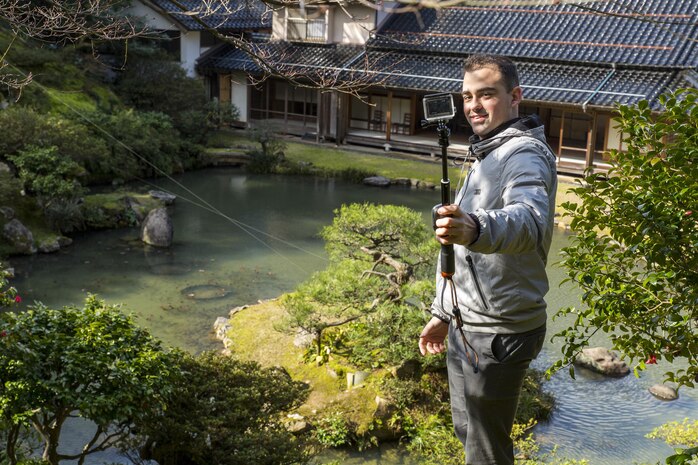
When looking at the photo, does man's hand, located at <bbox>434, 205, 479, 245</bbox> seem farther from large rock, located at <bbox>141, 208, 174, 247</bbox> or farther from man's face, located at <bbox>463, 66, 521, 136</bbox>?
large rock, located at <bbox>141, 208, 174, 247</bbox>

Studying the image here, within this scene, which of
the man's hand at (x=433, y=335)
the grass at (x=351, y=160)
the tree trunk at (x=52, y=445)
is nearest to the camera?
the man's hand at (x=433, y=335)

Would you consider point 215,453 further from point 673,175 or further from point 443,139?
point 443,139

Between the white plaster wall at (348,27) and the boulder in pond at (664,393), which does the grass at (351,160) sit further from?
the boulder in pond at (664,393)

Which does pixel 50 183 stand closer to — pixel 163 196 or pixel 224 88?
pixel 163 196

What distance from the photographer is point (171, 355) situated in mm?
5844

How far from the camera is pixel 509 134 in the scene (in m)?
2.73

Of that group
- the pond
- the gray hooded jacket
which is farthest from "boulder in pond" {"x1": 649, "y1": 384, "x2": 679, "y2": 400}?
the gray hooded jacket

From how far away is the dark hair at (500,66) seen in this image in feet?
9.01

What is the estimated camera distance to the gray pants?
277 centimetres

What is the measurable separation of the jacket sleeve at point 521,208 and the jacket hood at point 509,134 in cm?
8

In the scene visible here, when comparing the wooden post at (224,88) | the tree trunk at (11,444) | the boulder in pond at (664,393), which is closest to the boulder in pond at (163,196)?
Result: the wooden post at (224,88)

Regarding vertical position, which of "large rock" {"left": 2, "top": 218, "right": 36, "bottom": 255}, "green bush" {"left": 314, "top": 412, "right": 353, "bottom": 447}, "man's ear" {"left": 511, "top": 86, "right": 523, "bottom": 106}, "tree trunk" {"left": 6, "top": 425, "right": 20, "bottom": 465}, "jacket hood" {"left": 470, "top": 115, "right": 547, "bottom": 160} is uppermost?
"man's ear" {"left": 511, "top": 86, "right": 523, "bottom": 106}

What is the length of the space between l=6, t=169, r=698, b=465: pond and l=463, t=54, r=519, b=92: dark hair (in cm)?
549

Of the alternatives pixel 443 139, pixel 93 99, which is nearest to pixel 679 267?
pixel 443 139
